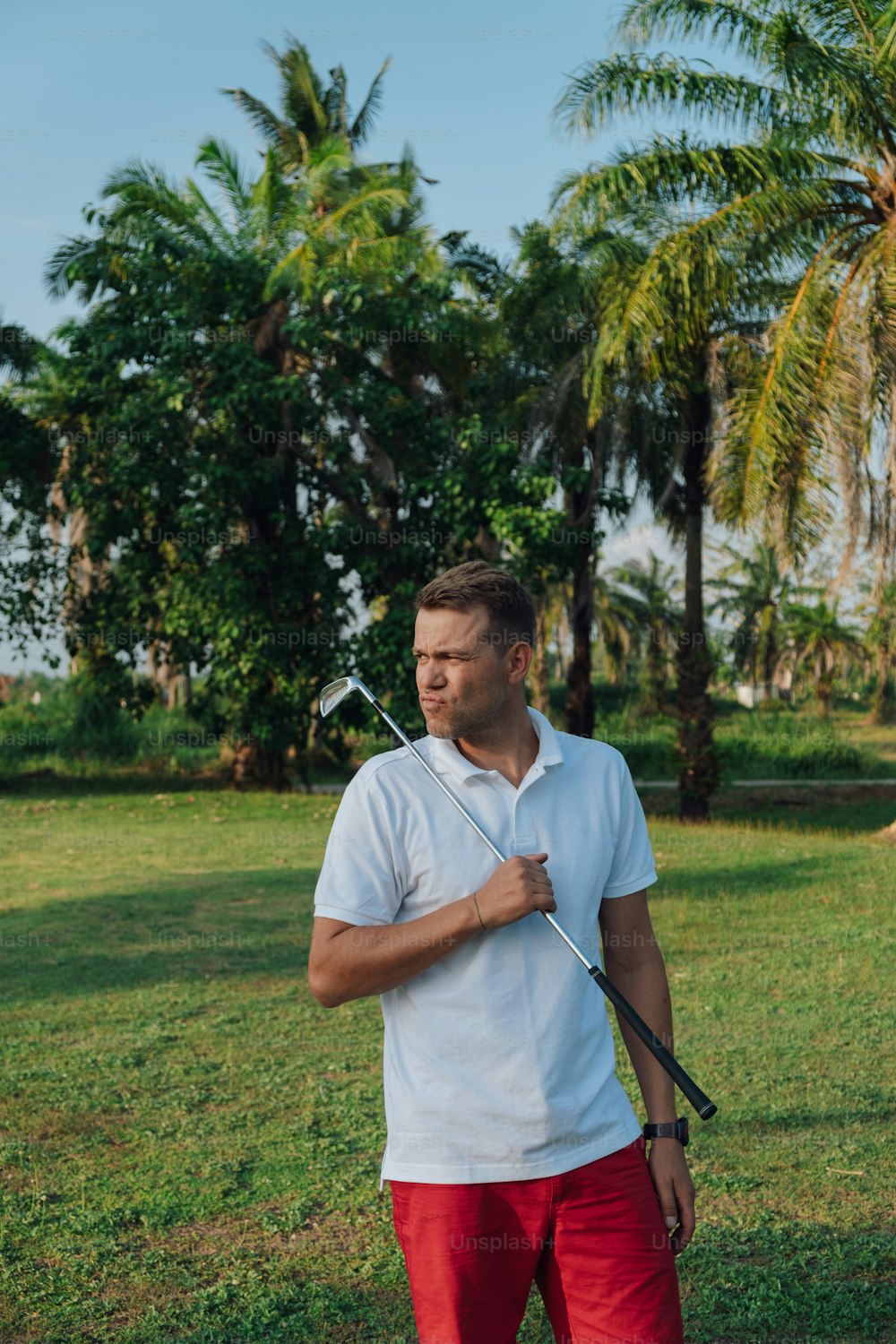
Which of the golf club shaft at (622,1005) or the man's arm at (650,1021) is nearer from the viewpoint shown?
the golf club shaft at (622,1005)

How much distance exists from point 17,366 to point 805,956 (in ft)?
56.6

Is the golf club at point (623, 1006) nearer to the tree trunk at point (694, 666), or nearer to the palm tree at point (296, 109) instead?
the tree trunk at point (694, 666)

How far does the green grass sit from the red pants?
189 centimetres

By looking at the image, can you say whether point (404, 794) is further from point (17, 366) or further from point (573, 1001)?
point (17, 366)

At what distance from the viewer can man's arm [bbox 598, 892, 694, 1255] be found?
240 cm

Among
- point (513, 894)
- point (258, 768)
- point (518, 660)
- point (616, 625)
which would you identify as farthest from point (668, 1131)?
point (616, 625)

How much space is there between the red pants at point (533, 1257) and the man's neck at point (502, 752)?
693 mm

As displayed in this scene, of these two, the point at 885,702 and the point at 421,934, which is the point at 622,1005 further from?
the point at 885,702

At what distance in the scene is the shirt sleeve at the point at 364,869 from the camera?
2.29 m

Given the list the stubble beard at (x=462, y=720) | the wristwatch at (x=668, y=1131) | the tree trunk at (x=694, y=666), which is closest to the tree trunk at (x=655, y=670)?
the tree trunk at (x=694, y=666)

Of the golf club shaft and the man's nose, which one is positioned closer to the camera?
the golf club shaft

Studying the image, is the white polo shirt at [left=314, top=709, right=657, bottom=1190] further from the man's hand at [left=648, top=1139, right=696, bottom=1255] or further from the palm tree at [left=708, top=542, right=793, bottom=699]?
the palm tree at [left=708, top=542, right=793, bottom=699]

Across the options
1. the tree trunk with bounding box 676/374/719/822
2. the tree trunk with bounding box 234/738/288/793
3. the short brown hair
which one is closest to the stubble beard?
the short brown hair

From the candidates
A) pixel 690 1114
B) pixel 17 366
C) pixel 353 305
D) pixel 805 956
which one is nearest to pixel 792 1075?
pixel 690 1114
